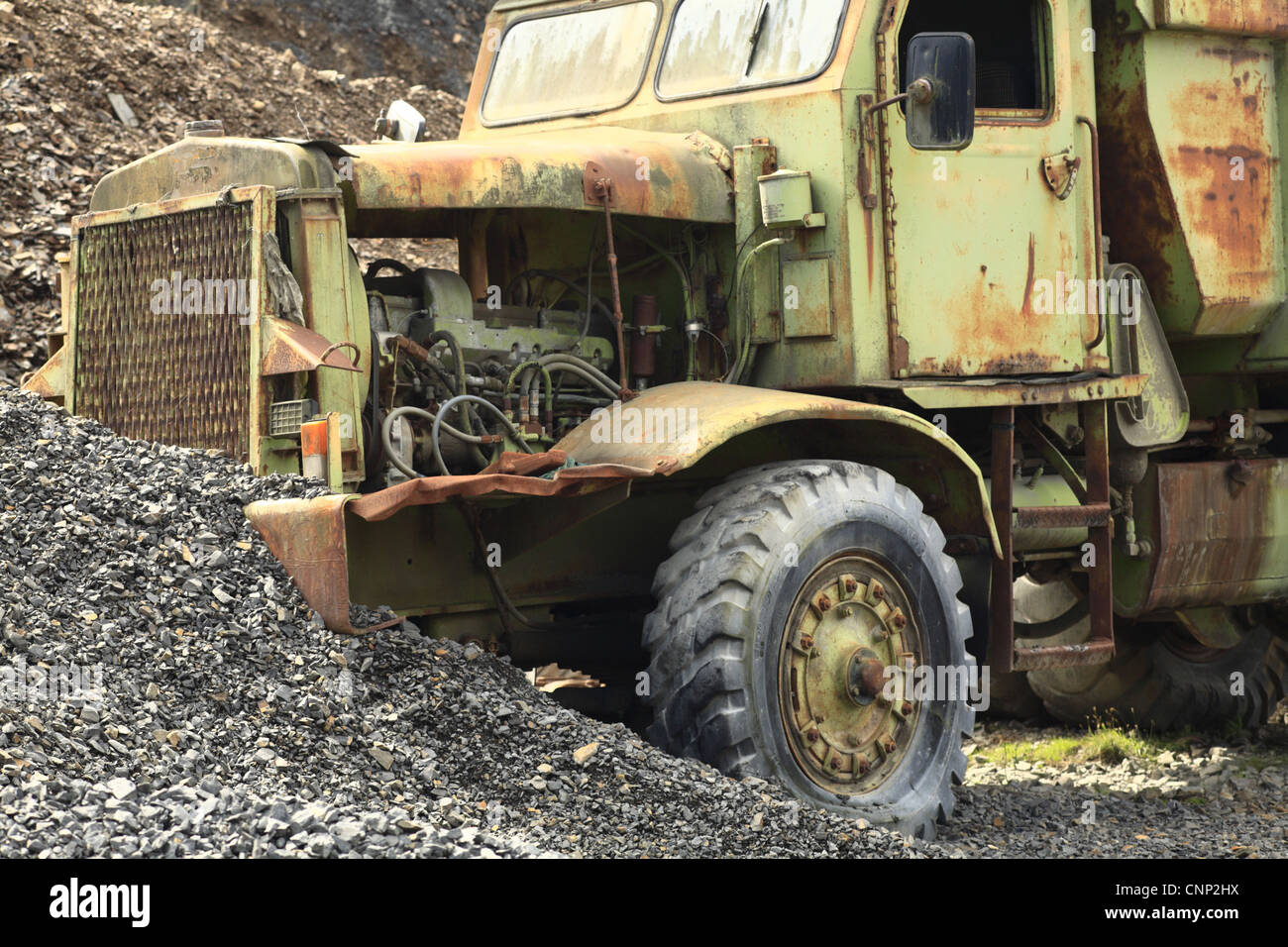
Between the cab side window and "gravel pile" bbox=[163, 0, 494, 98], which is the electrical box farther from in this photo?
"gravel pile" bbox=[163, 0, 494, 98]

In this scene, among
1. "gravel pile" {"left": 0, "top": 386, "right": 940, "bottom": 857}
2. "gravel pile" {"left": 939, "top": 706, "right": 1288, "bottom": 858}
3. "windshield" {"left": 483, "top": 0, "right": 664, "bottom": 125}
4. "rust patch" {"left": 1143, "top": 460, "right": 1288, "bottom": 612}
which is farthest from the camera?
"rust patch" {"left": 1143, "top": 460, "right": 1288, "bottom": 612}

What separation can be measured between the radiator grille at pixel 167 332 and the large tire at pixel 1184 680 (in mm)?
5089

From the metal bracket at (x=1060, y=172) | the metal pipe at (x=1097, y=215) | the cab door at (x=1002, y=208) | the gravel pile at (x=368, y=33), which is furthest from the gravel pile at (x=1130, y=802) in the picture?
the gravel pile at (x=368, y=33)

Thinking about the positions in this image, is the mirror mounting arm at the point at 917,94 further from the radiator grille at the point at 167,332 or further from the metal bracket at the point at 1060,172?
the radiator grille at the point at 167,332

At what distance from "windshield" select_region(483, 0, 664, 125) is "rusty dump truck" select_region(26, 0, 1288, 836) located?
0.02m

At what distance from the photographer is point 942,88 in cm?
602

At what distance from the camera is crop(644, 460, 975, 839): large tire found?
5.33 metres

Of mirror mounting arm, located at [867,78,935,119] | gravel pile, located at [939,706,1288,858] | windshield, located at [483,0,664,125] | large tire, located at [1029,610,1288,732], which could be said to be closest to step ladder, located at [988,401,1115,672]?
gravel pile, located at [939,706,1288,858]

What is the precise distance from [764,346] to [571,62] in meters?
1.67

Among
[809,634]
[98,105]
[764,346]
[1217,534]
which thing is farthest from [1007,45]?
[98,105]

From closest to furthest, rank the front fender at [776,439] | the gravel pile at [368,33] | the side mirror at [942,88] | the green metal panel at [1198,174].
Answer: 1. the front fender at [776,439]
2. the side mirror at [942,88]
3. the green metal panel at [1198,174]
4. the gravel pile at [368,33]

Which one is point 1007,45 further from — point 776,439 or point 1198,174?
point 776,439

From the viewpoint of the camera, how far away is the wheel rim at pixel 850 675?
5.64 meters

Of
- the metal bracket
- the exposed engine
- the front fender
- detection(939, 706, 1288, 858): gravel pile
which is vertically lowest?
detection(939, 706, 1288, 858): gravel pile
